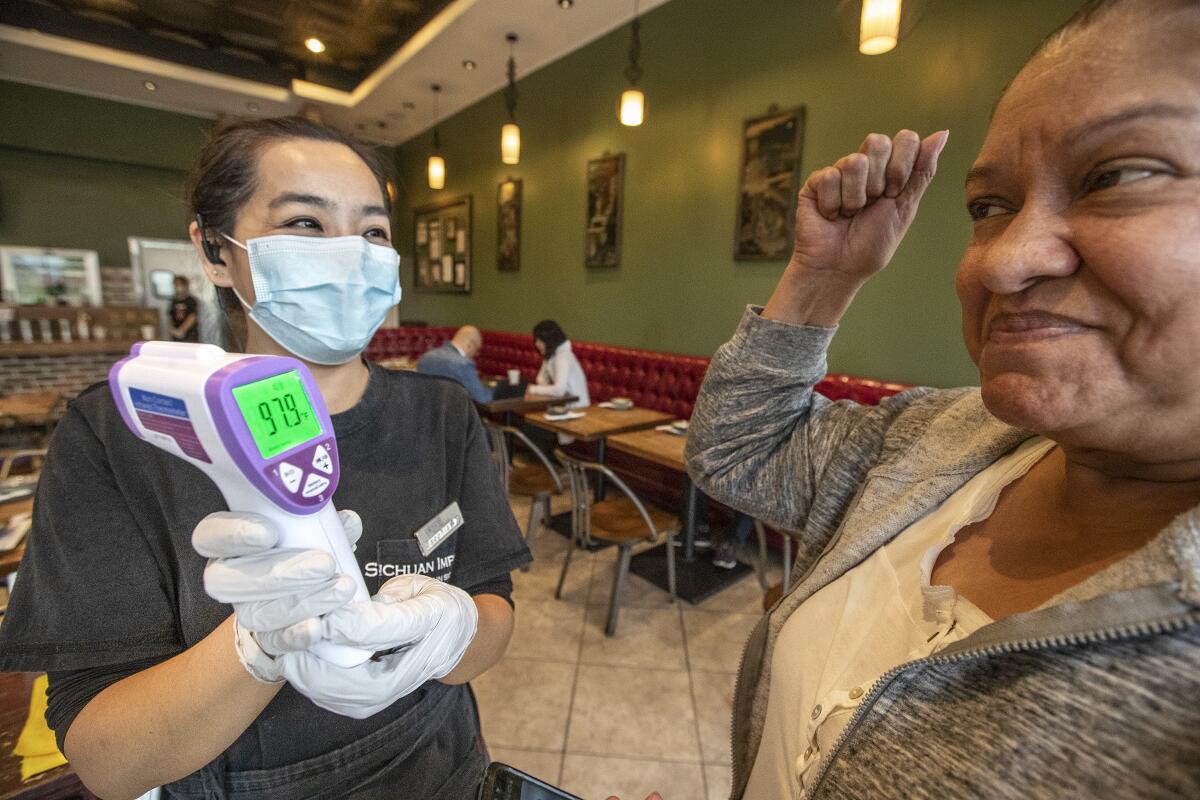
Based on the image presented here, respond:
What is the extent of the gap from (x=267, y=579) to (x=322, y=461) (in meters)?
0.12

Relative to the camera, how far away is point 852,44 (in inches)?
118

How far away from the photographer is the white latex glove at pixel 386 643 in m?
0.50

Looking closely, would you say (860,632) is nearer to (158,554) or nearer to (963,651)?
(963,651)

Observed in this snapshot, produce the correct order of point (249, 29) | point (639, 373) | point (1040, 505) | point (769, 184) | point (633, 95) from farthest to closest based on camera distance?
1. point (249, 29)
2. point (639, 373)
3. point (769, 184)
4. point (633, 95)
5. point (1040, 505)

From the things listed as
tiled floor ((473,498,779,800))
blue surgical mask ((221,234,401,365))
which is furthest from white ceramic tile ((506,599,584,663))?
blue surgical mask ((221,234,401,365))

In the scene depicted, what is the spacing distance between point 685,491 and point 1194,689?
8.37 feet

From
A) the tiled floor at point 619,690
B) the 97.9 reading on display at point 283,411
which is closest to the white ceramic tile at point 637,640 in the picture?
the tiled floor at point 619,690

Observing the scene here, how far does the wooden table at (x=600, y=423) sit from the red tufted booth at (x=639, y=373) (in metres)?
0.44

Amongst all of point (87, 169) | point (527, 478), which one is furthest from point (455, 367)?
point (87, 169)

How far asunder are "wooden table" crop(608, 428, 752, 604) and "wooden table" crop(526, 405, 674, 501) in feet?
0.28

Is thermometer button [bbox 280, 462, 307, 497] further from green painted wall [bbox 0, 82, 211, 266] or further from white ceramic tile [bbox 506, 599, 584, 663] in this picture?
green painted wall [bbox 0, 82, 211, 266]

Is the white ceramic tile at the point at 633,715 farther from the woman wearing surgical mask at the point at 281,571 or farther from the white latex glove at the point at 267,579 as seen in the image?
the white latex glove at the point at 267,579

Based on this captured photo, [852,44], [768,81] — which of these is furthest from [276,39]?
[852,44]

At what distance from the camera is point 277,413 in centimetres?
47
